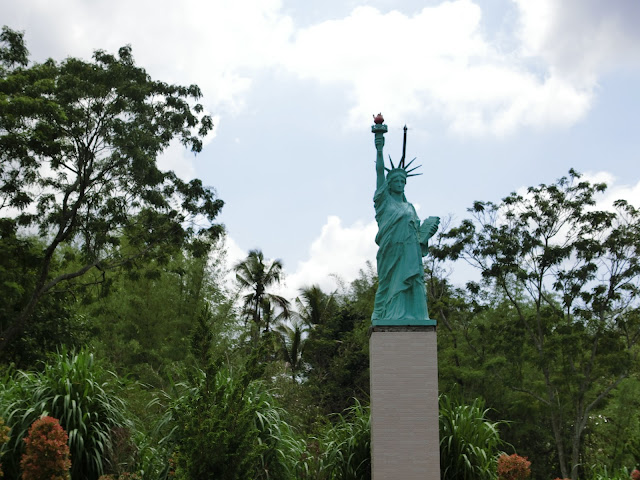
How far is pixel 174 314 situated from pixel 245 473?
14.9 meters

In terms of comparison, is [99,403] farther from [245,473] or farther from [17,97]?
[17,97]

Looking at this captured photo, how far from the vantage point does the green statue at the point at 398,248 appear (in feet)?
29.7

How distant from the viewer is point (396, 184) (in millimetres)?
9703

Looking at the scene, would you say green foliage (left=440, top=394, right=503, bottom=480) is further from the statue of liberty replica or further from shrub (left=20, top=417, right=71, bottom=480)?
shrub (left=20, top=417, right=71, bottom=480)

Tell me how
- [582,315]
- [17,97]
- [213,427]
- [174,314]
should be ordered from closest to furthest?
[213,427], [17,97], [582,315], [174,314]

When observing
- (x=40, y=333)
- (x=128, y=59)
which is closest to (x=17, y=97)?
(x=128, y=59)

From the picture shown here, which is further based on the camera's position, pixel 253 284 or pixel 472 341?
pixel 253 284

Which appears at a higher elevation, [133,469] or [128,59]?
[128,59]

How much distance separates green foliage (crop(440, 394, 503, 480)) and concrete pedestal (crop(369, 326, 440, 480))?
0.65m

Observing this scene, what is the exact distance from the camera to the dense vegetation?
8430mm

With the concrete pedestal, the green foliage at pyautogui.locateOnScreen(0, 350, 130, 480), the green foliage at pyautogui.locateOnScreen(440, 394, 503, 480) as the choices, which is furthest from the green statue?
the green foliage at pyautogui.locateOnScreen(0, 350, 130, 480)

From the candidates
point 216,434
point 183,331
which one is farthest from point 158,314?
point 216,434

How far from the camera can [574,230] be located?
1609cm

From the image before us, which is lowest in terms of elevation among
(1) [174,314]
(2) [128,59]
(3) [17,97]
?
(1) [174,314]
